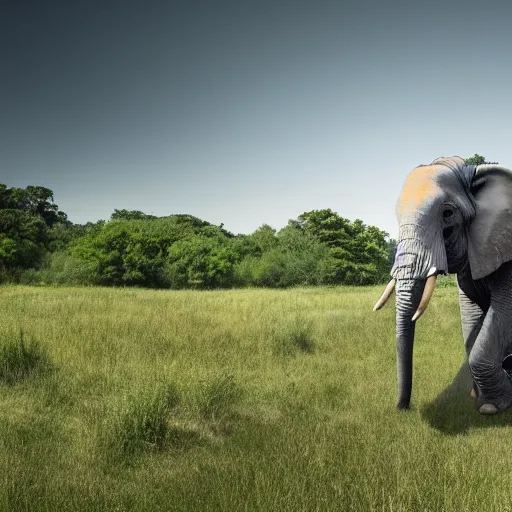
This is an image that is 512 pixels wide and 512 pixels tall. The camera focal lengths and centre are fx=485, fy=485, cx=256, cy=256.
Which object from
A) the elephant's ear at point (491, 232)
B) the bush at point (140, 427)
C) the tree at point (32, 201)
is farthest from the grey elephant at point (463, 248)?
the tree at point (32, 201)

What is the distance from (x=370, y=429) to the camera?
534 cm

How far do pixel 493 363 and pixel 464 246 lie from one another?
1294 millimetres

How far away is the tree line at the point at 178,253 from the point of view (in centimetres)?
4131

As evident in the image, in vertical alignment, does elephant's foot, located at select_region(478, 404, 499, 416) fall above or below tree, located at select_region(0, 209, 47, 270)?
below

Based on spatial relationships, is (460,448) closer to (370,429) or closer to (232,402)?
(370,429)

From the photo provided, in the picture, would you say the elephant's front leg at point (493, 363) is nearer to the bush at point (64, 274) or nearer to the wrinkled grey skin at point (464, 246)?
the wrinkled grey skin at point (464, 246)

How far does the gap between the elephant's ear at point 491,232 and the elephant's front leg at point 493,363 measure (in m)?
0.60

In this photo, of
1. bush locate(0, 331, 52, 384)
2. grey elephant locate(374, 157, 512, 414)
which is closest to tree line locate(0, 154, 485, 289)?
bush locate(0, 331, 52, 384)

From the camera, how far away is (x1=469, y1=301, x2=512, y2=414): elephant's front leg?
523 centimetres

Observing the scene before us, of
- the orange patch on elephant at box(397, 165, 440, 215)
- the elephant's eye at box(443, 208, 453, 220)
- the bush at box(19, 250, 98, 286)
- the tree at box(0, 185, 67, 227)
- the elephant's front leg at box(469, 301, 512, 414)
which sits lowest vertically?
the elephant's front leg at box(469, 301, 512, 414)

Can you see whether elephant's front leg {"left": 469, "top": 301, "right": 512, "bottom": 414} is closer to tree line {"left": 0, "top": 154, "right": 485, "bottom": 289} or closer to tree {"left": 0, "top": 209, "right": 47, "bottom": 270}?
tree line {"left": 0, "top": 154, "right": 485, "bottom": 289}

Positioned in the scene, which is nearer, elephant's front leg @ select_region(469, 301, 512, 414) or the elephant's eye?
the elephant's eye

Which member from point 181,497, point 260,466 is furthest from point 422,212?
point 181,497

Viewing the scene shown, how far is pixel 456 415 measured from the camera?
6078mm
